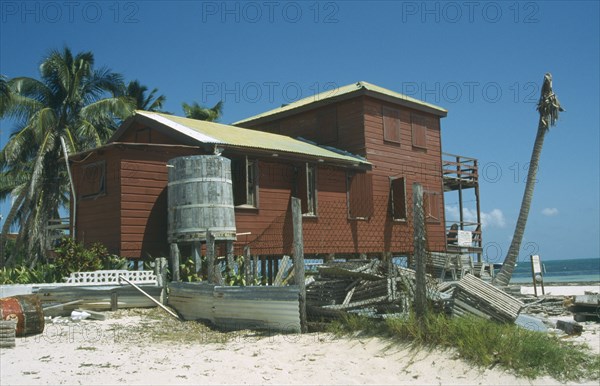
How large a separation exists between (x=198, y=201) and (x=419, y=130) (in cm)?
1288

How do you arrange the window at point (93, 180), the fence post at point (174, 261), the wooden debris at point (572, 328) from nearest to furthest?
the wooden debris at point (572, 328) → the fence post at point (174, 261) → the window at point (93, 180)

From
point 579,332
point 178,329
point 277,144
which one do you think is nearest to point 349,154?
point 277,144

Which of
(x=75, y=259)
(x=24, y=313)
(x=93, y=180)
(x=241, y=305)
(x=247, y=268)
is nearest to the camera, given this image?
(x=24, y=313)

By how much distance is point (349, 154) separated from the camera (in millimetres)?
23078

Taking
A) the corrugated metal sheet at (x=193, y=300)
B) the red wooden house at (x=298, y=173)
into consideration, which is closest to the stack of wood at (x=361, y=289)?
the corrugated metal sheet at (x=193, y=300)

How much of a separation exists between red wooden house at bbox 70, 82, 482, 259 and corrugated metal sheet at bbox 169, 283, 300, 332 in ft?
10.3

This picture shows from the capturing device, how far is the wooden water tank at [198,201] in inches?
604

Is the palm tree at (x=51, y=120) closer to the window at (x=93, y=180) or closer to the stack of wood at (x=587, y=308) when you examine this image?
the window at (x=93, y=180)

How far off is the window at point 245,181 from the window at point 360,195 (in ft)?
14.0

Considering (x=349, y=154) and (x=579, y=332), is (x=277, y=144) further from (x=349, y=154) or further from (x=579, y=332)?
(x=579, y=332)

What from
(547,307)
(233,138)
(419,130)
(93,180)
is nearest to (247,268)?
(233,138)

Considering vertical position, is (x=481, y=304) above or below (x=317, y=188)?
below

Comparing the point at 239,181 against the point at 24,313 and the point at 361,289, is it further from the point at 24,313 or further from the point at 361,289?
the point at 24,313

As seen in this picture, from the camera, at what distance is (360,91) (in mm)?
22812
